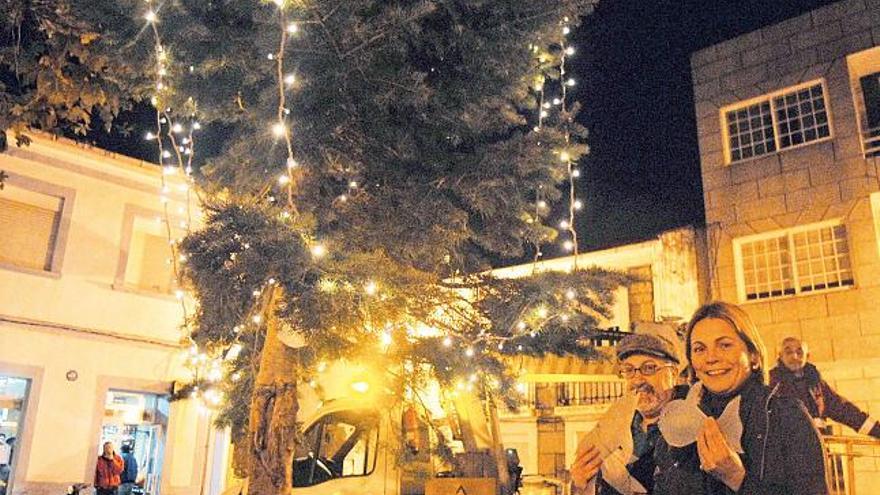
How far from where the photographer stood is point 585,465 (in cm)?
303

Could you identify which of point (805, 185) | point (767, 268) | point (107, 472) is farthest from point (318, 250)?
point (805, 185)

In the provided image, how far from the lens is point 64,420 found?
12234mm

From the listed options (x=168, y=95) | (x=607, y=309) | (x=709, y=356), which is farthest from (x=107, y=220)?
(x=709, y=356)

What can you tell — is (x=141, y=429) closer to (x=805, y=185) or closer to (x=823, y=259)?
(x=823, y=259)

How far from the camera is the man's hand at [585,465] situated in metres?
3.00

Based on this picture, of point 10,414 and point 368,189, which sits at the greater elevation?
point 368,189

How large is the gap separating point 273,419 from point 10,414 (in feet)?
28.3

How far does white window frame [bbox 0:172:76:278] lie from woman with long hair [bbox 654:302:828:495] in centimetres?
1274

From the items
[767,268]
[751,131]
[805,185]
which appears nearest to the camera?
[805,185]

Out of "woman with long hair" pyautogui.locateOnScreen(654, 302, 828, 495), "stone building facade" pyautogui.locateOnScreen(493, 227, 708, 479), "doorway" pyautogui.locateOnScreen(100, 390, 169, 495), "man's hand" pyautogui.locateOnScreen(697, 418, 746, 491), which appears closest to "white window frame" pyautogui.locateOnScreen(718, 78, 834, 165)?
"stone building facade" pyautogui.locateOnScreen(493, 227, 708, 479)

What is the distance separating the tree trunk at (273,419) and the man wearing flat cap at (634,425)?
3.64m

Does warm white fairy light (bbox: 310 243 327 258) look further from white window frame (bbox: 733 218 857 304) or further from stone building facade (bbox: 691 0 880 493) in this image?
white window frame (bbox: 733 218 857 304)

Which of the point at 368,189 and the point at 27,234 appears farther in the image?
the point at 27,234

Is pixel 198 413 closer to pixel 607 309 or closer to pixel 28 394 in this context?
pixel 28 394
